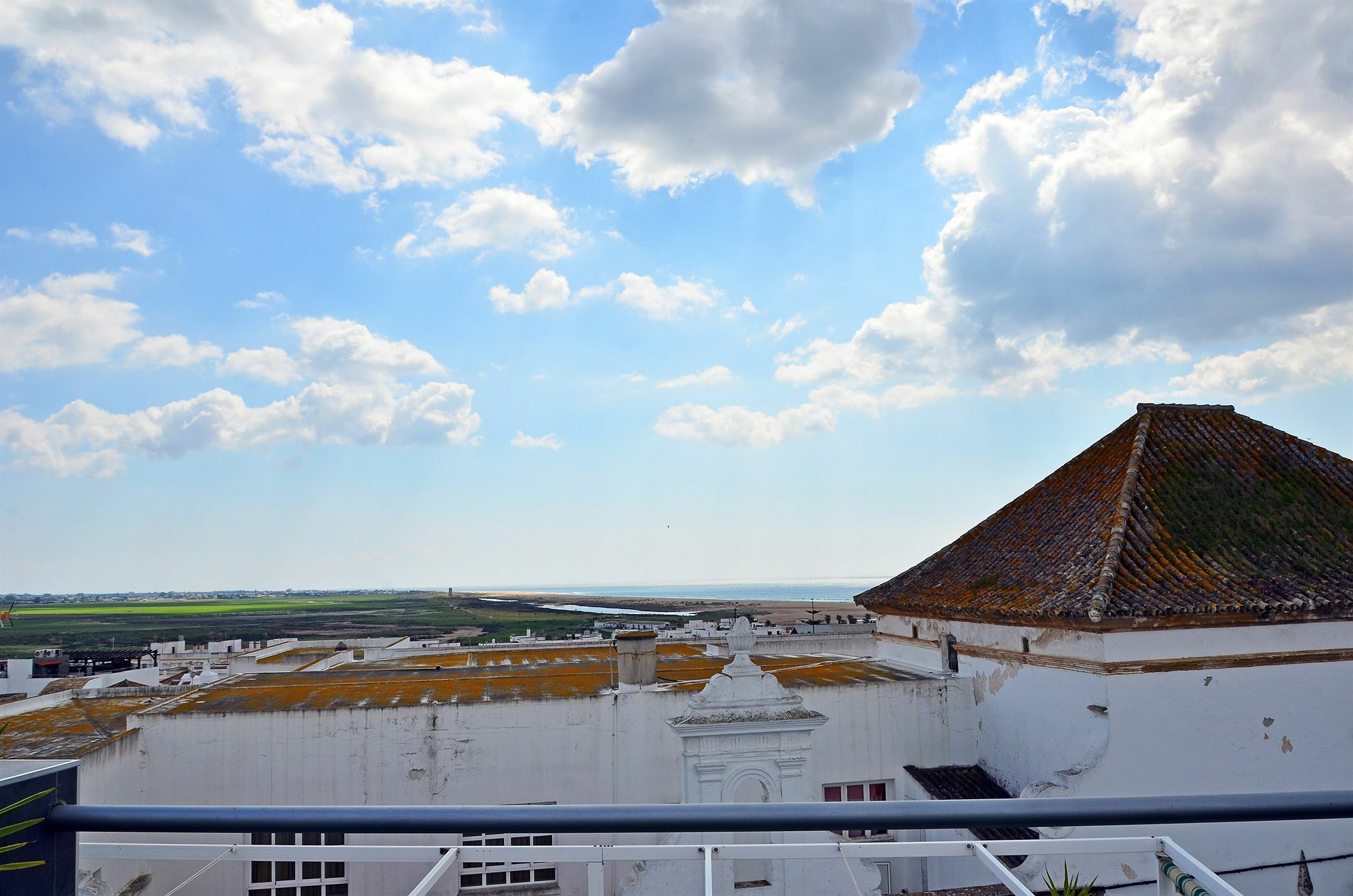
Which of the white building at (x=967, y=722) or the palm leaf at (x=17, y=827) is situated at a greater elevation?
the palm leaf at (x=17, y=827)

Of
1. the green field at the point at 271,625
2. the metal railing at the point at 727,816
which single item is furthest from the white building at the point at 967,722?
the green field at the point at 271,625

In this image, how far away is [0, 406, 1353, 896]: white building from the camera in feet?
36.2

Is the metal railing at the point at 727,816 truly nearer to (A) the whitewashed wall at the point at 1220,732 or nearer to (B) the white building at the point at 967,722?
(B) the white building at the point at 967,722

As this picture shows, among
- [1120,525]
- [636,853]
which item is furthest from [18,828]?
[1120,525]

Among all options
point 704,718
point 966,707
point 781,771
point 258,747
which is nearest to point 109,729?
point 258,747

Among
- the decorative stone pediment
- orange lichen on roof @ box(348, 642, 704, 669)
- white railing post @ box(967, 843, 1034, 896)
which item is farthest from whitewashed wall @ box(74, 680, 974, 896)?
white railing post @ box(967, 843, 1034, 896)

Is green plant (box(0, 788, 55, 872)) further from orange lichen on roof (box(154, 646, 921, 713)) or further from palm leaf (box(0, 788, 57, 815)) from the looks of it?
orange lichen on roof (box(154, 646, 921, 713))

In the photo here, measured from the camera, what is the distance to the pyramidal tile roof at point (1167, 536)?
38.5 feet

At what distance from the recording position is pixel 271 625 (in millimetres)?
99125

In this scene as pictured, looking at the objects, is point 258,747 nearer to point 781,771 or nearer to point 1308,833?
point 781,771

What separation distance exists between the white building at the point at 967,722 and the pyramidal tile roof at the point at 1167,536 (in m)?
0.05

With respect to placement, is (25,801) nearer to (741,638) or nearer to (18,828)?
(18,828)

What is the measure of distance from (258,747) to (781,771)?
7322 mm

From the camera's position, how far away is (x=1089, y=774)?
36.8 feet
